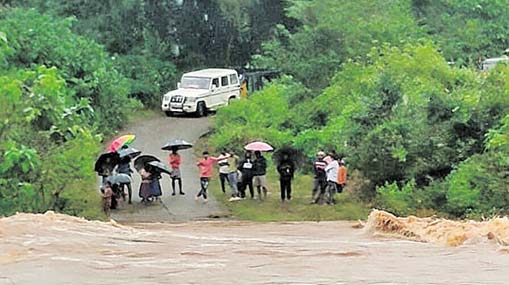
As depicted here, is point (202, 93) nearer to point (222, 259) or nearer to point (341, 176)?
point (341, 176)

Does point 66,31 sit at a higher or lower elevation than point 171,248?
higher

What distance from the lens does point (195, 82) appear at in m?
34.8

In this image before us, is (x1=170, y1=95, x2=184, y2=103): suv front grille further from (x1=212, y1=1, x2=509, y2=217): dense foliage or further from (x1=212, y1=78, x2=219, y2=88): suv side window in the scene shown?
(x1=212, y1=1, x2=509, y2=217): dense foliage

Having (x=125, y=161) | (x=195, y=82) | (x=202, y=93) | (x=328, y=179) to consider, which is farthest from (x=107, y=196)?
(x=195, y=82)

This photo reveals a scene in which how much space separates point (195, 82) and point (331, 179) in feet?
49.0

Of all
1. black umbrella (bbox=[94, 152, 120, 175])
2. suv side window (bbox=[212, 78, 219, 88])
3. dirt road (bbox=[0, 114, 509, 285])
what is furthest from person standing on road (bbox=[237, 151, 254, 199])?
suv side window (bbox=[212, 78, 219, 88])

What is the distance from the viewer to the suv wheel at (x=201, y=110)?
1330 inches

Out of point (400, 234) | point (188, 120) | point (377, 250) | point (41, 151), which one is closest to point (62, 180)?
point (41, 151)

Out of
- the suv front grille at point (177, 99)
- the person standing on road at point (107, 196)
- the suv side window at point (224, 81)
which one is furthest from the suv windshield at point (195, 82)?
the person standing on road at point (107, 196)

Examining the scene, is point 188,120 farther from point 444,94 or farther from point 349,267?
point 349,267

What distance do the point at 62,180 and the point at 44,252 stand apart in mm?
11179

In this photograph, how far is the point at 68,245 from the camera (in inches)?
336

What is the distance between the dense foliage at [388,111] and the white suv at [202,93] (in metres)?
2.32

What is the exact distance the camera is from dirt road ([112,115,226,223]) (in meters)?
20.1
